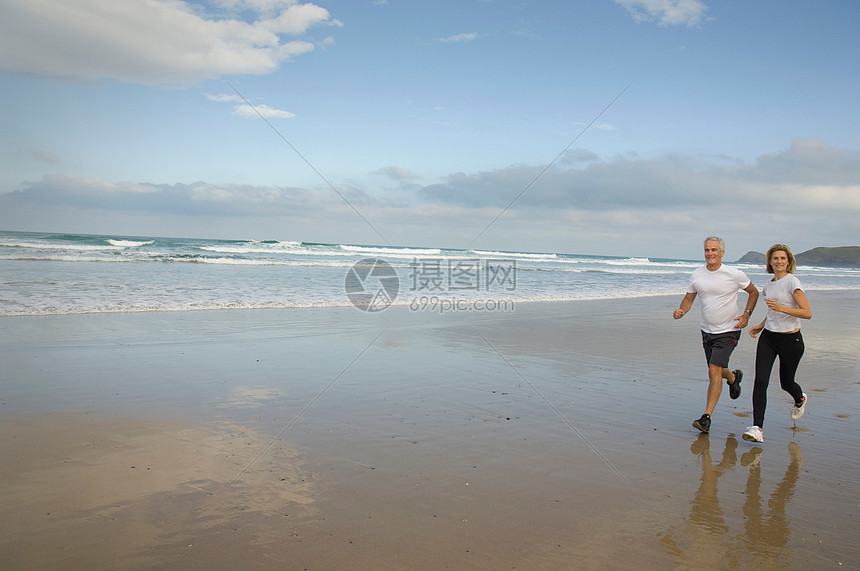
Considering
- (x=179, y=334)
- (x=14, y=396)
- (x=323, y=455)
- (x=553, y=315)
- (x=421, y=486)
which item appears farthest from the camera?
(x=553, y=315)

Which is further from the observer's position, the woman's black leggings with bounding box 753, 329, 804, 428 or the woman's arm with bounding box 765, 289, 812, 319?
the woman's black leggings with bounding box 753, 329, 804, 428

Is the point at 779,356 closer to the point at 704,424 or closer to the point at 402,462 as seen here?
the point at 704,424

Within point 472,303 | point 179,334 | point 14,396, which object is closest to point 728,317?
point 14,396

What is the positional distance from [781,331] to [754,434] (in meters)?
1.02

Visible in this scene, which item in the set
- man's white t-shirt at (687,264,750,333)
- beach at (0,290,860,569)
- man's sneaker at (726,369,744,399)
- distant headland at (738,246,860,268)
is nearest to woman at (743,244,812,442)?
man's white t-shirt at (687,264,750,333)

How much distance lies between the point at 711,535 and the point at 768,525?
433 millimetres

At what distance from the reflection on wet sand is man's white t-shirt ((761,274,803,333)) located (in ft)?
4.69

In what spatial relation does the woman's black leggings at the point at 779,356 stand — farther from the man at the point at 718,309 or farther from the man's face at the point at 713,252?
the man's face at the point at 713,252

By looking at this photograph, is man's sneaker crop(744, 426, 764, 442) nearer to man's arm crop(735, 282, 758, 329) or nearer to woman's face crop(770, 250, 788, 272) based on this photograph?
man's arm crop(735, 282, 758, 329)

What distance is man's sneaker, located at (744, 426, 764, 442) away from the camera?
472cm

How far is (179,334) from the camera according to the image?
8961mm

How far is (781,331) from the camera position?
16.5 feet

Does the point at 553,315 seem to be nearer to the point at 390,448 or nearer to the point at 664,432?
the point at 664,432

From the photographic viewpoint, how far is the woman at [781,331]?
4859 millimetres
